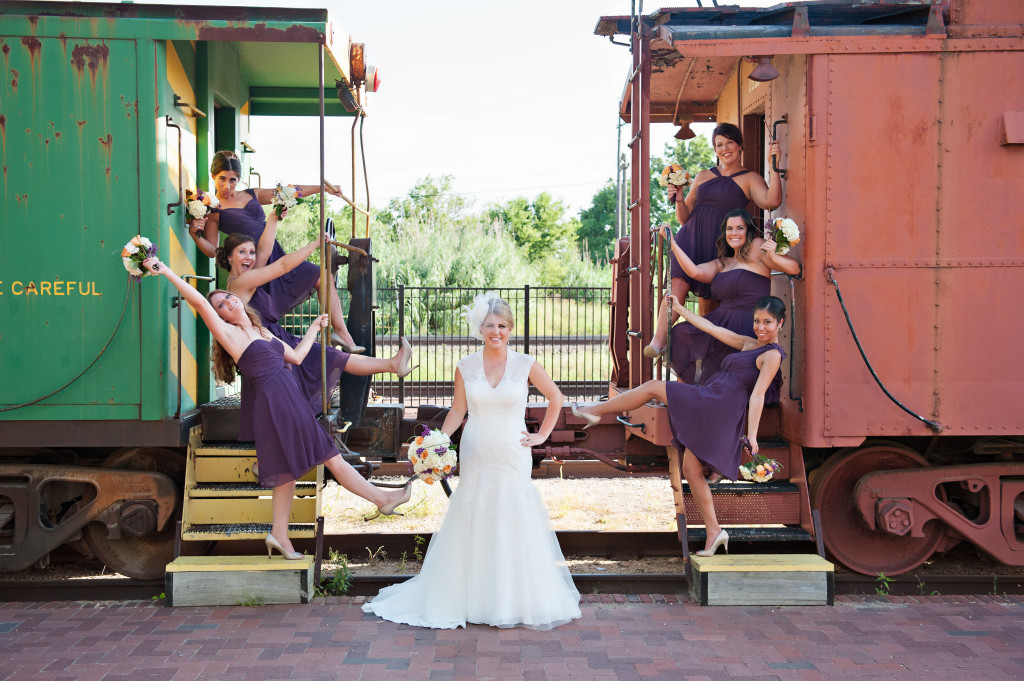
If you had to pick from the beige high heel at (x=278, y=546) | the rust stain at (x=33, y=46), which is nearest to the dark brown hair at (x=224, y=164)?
the rust stain at (x=33, y=46)

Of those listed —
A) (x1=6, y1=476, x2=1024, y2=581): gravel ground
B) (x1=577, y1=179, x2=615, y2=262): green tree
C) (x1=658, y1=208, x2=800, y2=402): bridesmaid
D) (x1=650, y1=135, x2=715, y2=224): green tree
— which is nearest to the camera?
(x1=658, y1=208, x2=800, y2=402): bridesmaid

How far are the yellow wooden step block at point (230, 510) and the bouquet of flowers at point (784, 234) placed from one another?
333cm

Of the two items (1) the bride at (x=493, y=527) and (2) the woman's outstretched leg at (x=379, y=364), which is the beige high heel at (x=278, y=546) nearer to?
(1) the bride at (x=493, y=527)

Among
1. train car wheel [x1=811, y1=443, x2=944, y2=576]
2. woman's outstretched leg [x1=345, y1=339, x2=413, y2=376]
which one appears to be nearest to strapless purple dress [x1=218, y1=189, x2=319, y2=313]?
woman's outstretched leg [x1=345, y1=339, x2=413, y2=376]

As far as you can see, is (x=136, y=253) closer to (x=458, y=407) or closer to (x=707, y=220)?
(x=458, y=407)

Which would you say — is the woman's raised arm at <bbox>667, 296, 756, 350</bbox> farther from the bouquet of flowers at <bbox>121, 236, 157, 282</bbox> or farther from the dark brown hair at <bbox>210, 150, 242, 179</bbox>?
the bouquet of flowers at <bbox>121, 236, 157, 282</bbox>

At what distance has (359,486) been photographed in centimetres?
539

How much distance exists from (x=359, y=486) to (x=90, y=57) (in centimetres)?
304

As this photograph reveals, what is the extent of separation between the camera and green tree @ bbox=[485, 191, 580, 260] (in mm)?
38625

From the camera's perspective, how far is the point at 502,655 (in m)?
4.37

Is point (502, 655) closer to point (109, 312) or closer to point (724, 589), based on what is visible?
point (724, 589)

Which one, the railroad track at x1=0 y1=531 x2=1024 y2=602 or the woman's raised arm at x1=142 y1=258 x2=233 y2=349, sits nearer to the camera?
the woman's raised arm at x1=142 y1=258 x2=233 y2=349

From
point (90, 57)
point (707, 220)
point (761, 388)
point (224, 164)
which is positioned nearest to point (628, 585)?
point (761, 388)

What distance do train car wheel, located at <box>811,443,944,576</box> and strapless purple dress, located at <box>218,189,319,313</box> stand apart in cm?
381
